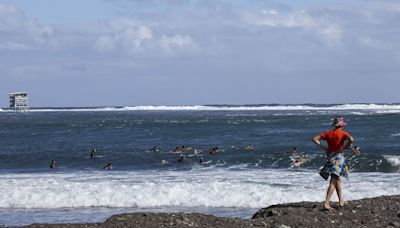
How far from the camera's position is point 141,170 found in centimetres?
3450

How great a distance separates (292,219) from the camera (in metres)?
14.2

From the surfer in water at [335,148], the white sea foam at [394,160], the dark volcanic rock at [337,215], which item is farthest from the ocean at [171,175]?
the surfer in water at [335,148]

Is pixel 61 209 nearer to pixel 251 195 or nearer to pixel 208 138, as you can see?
pixel 251 195

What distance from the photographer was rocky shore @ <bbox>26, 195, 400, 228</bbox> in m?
13.9

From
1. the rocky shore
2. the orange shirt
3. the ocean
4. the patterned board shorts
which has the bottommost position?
the ocean

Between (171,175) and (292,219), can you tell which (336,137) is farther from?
(171,175)

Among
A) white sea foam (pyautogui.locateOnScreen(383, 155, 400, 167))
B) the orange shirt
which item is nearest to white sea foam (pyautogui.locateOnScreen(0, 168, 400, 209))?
white sea foam (pyautogui.locateOnScreen(383, 155, 400, 167))

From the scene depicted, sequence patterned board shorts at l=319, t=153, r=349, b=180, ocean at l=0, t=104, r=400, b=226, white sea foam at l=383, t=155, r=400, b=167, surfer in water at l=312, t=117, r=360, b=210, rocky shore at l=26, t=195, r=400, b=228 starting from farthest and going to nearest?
1. white sea foam at l=383, t=155, r=400, b=167
2. ocean at l=0, t=104, r=400, b=226
3. patterned board shorts at l=319, t=153, r=349, b=180
4. surfer in water at l=312, t=117, r=360, b=210
5. rocky shore at l=26, t=195, r=400, b=228

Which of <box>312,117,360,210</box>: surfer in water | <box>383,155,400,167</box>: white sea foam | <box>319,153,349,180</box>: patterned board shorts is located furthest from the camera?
<box>383,155,400,167</box>: white sea foam

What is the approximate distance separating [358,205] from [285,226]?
2.19 metres

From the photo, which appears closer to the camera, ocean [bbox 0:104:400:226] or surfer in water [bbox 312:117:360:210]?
surfer in water [bbox 312:117:360:210]

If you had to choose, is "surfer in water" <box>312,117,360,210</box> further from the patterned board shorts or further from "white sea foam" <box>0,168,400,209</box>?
"white sea foam" <box>0,168,400,209</box>

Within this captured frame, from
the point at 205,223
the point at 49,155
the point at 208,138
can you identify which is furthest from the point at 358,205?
the point at 208,138

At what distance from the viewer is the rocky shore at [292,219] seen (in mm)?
13859
